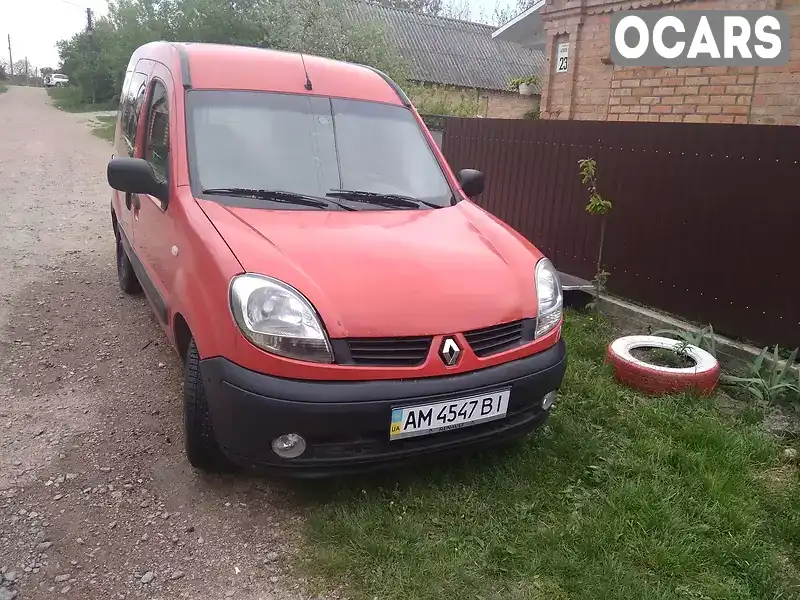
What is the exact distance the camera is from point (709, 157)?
4.89 meters

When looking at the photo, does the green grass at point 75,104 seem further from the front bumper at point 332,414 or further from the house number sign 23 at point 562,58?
the front bumper at point 332,414

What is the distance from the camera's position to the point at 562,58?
9.32 metres

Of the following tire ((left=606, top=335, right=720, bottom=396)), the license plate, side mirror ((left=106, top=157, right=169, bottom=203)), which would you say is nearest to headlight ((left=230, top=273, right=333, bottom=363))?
the license plate

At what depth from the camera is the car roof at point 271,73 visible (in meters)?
3.69

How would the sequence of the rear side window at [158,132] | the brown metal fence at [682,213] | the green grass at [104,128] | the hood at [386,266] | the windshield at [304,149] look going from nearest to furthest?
the hood at [386,266], the windshield at [304,149], the rear side window at [158,132], the brown metal fence at [682,213], the green grass at [104,128]

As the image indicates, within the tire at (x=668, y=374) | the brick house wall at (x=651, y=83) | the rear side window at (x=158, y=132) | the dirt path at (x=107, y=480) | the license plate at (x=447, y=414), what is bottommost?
the dirt path at (x=107, y=480)

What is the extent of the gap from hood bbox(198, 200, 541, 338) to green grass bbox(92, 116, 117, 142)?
67.4ft

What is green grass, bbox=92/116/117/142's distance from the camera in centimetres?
2321

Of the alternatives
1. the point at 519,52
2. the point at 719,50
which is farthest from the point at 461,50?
the point at 719,50

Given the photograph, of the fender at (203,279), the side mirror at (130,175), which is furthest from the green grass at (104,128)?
the fender at (203,279)

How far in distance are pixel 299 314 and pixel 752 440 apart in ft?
8.91

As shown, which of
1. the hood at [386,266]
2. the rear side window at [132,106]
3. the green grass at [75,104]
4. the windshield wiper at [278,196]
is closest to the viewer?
the hood at [386,266]

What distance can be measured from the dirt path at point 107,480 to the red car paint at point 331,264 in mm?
676

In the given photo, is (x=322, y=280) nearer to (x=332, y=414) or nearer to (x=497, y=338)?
(x=332, y=414)
